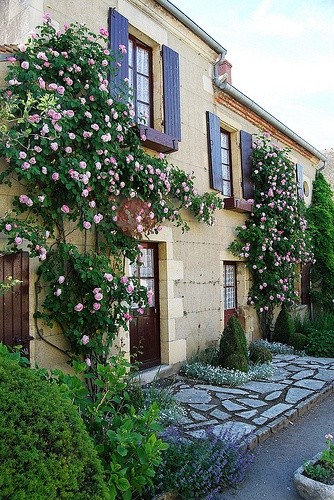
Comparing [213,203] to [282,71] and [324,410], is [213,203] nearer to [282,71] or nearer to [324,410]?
[282,71]

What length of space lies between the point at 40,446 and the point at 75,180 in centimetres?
301

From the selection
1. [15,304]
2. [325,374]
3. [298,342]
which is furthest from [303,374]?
[15,304]

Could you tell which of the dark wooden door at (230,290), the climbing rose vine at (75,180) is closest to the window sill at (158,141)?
the climbing rose vine at (75,180)

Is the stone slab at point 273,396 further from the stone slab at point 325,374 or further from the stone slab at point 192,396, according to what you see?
the stone slab at point 325,374

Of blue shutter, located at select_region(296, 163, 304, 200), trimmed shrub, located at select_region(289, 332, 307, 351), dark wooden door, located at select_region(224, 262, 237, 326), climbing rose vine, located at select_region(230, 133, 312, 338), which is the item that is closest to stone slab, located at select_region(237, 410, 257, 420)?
dark wooden door, located at select_region(224, 262, 237, 326)

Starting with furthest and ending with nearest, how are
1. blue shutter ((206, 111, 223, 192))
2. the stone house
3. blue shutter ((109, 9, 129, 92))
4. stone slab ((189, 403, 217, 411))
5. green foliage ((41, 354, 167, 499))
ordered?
1. blue shutter ((206, 111, 223, 192))
2. blue shutter ((109, 9, 129, 92))
3. the stone house
4. stone slab ((189, 403, 217, 411))
5. green foliage ((41, 354, 167, 499))

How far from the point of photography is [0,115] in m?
3.92

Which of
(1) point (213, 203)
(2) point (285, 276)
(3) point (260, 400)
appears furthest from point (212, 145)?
(3) point (260, 400)

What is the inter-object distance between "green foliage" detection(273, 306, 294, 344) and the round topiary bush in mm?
7135

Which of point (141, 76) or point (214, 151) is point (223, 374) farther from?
point (141, 76)

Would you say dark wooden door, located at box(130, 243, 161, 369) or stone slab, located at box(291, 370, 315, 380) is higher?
dark wooden door, located at box(130, 243, 161, 369)

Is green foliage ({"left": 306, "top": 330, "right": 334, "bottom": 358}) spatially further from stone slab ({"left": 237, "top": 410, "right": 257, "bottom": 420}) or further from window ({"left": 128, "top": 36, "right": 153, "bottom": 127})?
window ({"left": 128, "top": 36, "right": 153, "bottom": 127})

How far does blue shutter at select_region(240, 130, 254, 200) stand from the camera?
854 cm

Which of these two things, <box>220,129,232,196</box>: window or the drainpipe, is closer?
the drainpipe
